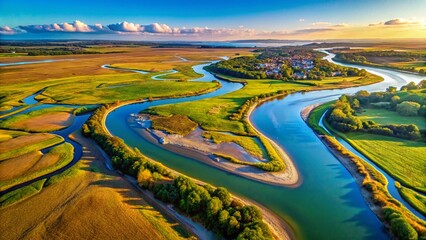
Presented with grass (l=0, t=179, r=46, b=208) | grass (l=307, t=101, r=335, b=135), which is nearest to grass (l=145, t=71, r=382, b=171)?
grass (l=307, t=101, r=335, b=135)

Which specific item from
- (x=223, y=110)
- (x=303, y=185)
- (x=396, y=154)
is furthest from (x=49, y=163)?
(x=396, y=154)

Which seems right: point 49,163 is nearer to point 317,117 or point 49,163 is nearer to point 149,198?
point 149,198

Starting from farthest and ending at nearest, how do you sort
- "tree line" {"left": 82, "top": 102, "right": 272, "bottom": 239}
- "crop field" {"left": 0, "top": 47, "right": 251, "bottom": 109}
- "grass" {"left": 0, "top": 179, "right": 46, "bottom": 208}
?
"crop field" {"left": 0, "top": 47, "right": 251, "bottom": 109} → "grass" {"left": 0, "top": 179, "right": 46, "bottom": 208} → "tree line" {"left": 82, "top": 102, "right": 272, "bottom": 239}

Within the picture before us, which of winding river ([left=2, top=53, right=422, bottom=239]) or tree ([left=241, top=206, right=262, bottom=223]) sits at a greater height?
tree ([left=241, top=206, right=262, bottom=223])

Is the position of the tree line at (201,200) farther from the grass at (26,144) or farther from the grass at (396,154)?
the grass at (396,154)

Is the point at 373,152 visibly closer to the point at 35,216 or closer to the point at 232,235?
the point at 232,235

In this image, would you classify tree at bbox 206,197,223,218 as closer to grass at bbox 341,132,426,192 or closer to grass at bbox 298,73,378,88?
grass at bbox 341,132,426,192

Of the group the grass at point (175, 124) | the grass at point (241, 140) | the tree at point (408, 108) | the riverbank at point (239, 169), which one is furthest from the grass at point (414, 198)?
the grass at point (175, 124)
